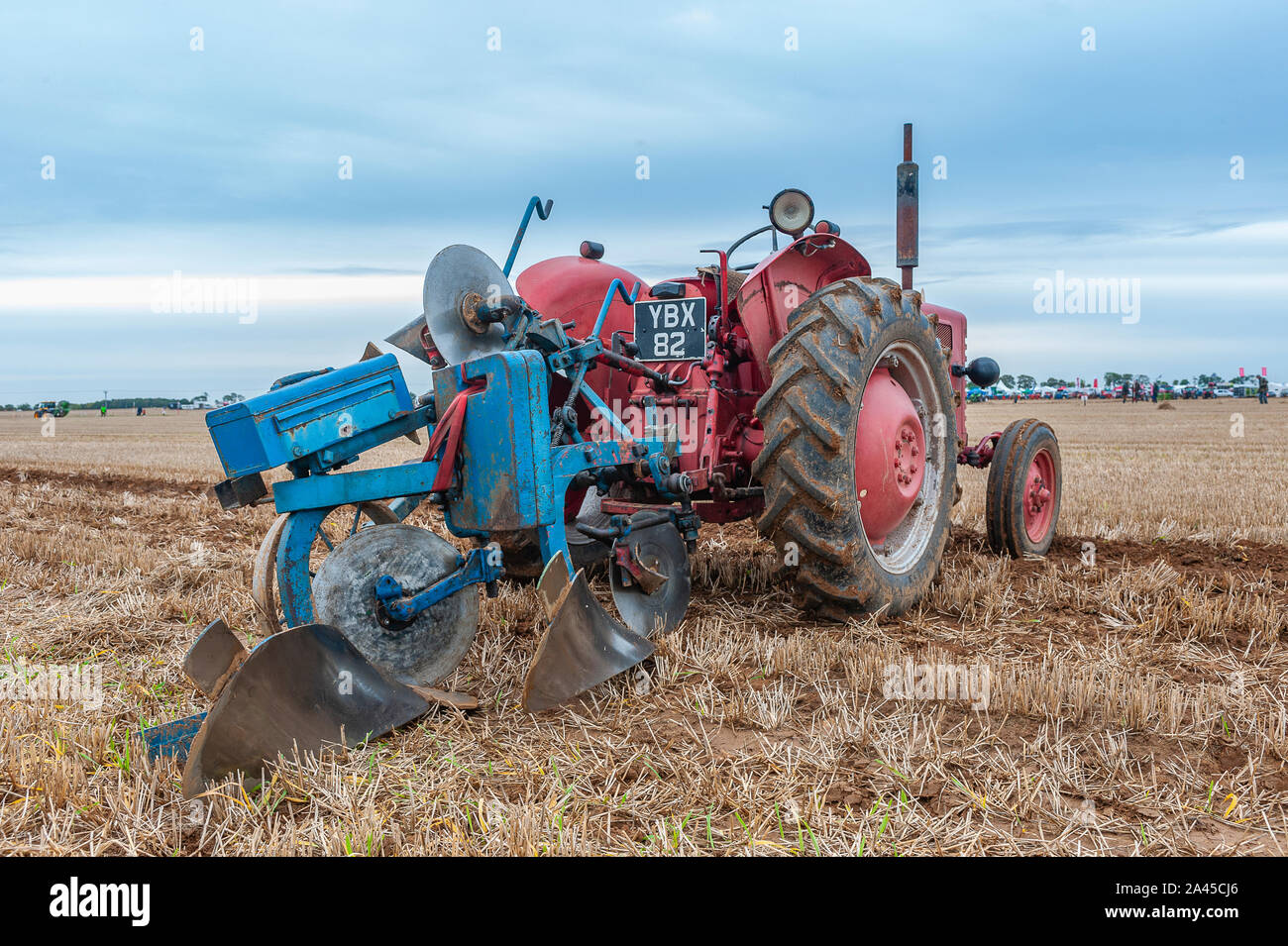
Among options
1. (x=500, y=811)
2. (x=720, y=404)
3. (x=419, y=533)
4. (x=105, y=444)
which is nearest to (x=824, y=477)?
(x=720, y=404)

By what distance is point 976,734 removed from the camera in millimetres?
2842

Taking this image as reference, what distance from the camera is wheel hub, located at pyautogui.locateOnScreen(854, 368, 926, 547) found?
4043mm

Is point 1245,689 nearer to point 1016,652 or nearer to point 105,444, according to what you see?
point 1016,652

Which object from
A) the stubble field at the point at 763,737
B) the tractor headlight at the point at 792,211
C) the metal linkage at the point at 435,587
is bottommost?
the stubble field at the point at 763,737

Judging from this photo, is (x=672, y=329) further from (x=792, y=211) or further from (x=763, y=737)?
(x=763, y=737)

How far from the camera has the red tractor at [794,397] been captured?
3736mm

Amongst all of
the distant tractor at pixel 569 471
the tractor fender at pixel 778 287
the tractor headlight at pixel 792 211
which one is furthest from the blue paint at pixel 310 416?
the tractor headlight at pixel 792 211

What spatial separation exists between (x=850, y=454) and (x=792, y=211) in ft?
5.22

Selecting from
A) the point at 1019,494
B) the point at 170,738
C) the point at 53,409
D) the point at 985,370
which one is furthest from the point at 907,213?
the point at 53,409

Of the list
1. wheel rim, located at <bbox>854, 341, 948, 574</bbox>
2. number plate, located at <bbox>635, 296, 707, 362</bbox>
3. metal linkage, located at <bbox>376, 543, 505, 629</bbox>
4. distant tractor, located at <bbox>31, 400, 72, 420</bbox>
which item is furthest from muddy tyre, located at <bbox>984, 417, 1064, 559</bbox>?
distant tractor, located at <bbox>31, 400, 72, 420</bbox>

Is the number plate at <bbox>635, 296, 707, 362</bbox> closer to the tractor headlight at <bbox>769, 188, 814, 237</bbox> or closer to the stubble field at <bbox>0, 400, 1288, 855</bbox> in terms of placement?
the tractor headlight at <bbox>769, 188, 814, 237</bbox>

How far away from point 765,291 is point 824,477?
1120mm

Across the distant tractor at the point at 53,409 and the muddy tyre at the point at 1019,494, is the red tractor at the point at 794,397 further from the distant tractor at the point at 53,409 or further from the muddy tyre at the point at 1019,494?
the distant tractor at the point at 53,409

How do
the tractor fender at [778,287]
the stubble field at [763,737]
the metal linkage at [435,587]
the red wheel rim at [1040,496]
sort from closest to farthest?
the stubble field at [763,737] → the metal linkage at [435,587] → the tractor fender at [778,287] → the red wheel rim at [1040,496]
